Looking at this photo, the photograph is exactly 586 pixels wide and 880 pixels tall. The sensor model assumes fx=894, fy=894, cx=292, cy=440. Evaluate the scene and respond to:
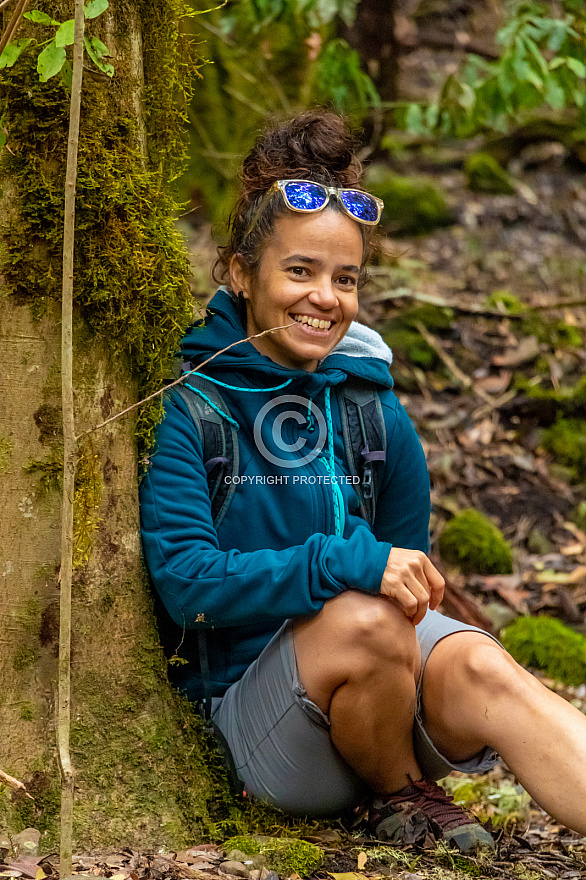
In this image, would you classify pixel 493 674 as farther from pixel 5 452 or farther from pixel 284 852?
pixel 5 452

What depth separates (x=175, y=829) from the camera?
236cm

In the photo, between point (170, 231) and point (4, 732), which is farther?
point (170, 231)

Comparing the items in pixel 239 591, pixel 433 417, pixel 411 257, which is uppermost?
pixel 411 257

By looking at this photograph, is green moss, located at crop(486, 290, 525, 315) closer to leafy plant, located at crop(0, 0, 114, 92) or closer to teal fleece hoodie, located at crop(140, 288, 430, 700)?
teal fleece hoodie, located at crop(140, 288, 430, 700)

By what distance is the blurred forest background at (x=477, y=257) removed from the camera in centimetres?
464

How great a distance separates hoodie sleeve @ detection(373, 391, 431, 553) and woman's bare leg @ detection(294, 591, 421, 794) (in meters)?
0.56

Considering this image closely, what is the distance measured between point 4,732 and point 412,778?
3.82 feet

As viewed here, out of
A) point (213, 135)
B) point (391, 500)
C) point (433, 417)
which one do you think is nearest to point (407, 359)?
point (433, 417)

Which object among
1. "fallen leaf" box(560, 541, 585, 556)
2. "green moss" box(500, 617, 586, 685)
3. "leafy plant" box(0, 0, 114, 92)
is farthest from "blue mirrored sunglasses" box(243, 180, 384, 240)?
"fallen leaf" box(560, 541, 585, 556)

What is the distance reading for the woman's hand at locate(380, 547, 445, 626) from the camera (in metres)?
2.28

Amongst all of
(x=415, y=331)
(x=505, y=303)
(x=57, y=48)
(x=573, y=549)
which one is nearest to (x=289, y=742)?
(x=57, y=48)

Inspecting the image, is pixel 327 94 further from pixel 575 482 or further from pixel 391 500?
pixel 391 500

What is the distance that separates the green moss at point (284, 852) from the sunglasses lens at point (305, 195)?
1789mm

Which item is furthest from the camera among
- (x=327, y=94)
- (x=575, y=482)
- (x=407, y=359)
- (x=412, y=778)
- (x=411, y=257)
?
(x=411, y=257)
